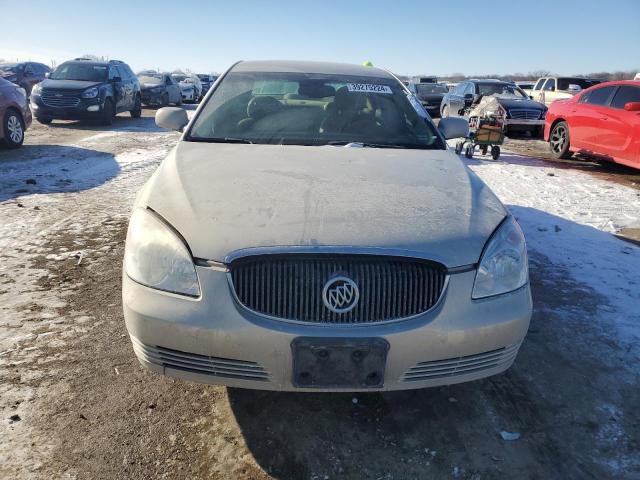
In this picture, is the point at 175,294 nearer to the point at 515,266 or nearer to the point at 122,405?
the point at 122,405

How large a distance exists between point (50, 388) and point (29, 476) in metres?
0.61

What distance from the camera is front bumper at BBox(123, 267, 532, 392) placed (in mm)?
1896

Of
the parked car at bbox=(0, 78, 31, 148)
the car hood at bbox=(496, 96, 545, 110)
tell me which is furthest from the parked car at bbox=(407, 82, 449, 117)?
the parked car at bbox=(0, 78, 31, 148)

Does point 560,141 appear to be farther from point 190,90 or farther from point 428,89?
point 190,90

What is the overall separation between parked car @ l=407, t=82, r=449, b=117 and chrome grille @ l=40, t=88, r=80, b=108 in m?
13.5

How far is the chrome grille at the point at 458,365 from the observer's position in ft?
6.59

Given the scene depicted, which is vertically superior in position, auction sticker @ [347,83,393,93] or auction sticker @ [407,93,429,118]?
auction sticker @ [347,83,393,93]

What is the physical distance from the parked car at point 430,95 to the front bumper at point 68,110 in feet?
43.2

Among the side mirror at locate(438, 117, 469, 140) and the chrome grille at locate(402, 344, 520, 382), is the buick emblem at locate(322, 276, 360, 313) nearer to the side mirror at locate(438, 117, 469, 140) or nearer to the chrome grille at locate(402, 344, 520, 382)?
the chrome grille at locate(402, 344, 520, 382)

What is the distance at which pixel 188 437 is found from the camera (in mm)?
2213

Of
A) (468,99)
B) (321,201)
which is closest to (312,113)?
(321,201)

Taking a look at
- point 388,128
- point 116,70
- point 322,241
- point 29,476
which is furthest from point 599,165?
point 116,70

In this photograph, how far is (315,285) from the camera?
6.29ft

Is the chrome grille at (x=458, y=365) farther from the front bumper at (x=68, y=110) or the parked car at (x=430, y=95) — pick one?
the parked car at (x=430, y=95)
